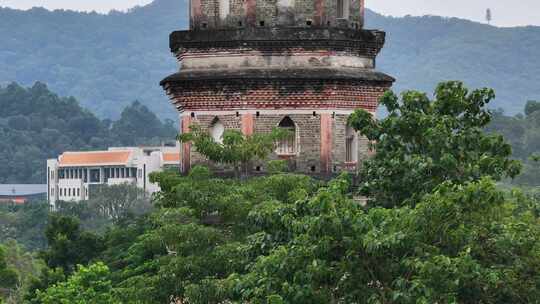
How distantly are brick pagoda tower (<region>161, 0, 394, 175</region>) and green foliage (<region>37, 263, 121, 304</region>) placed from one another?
22.5 ft

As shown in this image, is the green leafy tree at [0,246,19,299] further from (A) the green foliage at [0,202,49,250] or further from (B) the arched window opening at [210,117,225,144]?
(A) the green foliage at [0,202,49,250]

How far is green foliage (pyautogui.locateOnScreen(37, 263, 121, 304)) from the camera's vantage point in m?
38.4

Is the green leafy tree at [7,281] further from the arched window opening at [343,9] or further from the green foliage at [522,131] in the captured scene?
the green foliage at [522,131]

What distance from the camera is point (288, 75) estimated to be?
31.7m

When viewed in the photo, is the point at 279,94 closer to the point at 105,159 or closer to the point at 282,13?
the point at 282,13

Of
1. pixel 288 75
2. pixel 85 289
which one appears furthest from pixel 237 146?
pixel 85 289

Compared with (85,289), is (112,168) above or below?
below

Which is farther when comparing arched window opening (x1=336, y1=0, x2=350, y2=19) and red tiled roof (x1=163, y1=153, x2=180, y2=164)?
red tiled roof (x1=163, y1=153, x2=180, y2=164)

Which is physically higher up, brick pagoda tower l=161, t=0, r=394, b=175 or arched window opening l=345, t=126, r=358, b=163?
brick pagoda tower l=161, t=0, r=394, b=175

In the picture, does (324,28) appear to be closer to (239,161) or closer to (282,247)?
(239,161)

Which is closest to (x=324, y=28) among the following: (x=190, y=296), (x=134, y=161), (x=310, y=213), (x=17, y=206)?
(x=190, y=296)

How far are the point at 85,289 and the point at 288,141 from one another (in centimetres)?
932

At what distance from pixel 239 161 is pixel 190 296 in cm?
407

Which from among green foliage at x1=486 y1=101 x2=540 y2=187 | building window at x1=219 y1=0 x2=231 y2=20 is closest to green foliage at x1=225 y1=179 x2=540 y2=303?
building window at x1=219 y1=0 x2=231 y2=20
